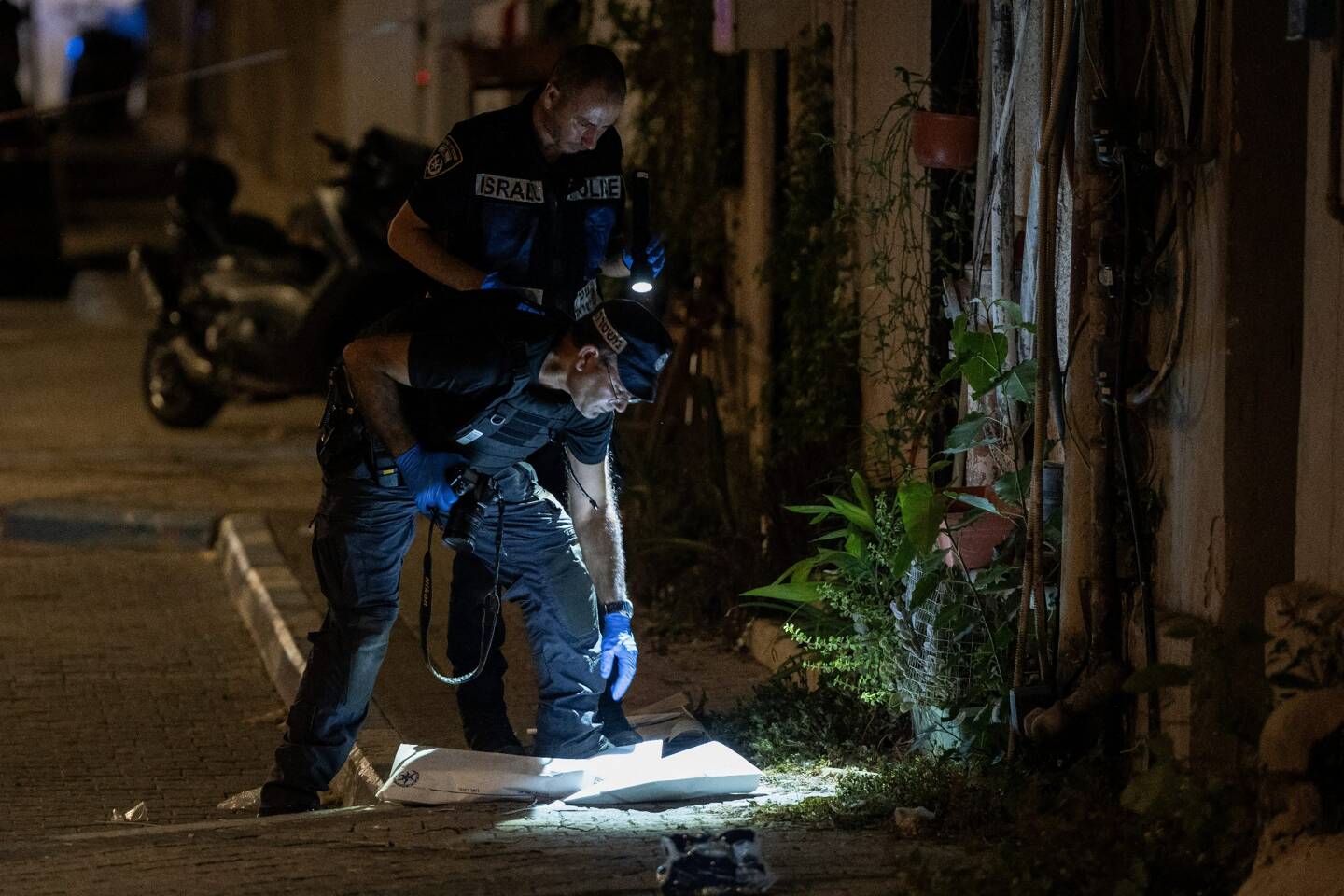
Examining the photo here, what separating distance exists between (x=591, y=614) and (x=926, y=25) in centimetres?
222

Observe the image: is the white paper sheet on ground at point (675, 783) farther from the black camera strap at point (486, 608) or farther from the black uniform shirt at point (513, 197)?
the black uniform shirt at point (513, 197)

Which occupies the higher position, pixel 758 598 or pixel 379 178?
pixel 379 178

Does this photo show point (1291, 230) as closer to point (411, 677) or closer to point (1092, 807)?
point (1092, 807)

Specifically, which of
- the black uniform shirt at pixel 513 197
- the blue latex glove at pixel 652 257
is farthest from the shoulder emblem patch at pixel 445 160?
the blue latex glove at pixel 652 257

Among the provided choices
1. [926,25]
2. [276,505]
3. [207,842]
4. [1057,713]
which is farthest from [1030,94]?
[276,505]

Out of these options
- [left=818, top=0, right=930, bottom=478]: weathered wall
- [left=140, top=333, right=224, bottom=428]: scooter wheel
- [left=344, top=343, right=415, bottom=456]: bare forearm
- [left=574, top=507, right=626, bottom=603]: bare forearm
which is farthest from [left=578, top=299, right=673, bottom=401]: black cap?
[left=140, top=333, right=224, bottom=428]: scooter wheel

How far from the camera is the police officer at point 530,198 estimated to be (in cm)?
487

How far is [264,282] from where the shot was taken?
10.5 m

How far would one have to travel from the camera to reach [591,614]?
493cm

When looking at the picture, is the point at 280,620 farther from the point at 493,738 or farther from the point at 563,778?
the point at 563,778

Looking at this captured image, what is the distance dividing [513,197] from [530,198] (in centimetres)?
5

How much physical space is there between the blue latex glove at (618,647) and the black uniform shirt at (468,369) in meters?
0.44

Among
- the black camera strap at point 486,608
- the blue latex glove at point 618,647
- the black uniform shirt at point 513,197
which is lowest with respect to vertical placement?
the blue latex glove at point 618,647

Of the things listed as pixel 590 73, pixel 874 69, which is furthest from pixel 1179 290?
pixel 874 69
